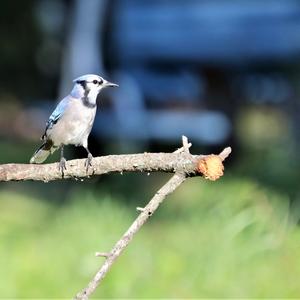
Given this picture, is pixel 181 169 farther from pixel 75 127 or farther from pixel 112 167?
pixel 75 127

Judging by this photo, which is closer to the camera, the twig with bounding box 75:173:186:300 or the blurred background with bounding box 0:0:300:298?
the twig with bounding box 75:173:186:300

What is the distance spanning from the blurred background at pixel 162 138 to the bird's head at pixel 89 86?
A: 0.70 m

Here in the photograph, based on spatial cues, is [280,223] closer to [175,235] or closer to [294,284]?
[294,284]

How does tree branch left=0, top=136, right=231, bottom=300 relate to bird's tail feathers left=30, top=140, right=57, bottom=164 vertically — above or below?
below

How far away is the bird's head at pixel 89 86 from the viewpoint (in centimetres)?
200

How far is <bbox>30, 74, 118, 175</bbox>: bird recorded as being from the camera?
2.02 metres

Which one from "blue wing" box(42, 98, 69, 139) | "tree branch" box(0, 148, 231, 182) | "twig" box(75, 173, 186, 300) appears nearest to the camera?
"twig" box(75, 173, 186, 300)

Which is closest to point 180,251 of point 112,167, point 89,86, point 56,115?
point 56,115

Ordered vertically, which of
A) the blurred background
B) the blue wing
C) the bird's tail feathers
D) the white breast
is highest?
→ the blurred background

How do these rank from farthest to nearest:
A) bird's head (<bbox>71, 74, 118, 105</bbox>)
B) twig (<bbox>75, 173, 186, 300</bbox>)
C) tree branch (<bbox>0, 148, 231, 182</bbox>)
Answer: bird's head (<bbox>71, 74, 118, 105</bbox>), tree branch (<bbox>0, 148, 231, 182</bbox>), twig (<bbox>75, 173, 186, 300</bbox>)

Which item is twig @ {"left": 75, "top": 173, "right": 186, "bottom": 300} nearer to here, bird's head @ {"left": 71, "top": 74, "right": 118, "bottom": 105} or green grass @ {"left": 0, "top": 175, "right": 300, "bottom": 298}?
bird's head @ {"left": 71, "top": 74, "right": 118, "bottom": 105}

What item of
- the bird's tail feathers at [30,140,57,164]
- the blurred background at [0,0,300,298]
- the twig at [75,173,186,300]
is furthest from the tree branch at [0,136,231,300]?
the blurred background at [0,0,300,298]

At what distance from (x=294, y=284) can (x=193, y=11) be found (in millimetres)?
8055

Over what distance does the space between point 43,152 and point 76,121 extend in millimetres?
88
